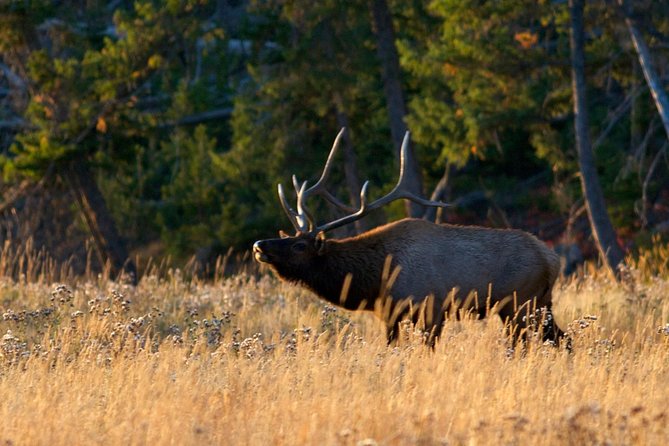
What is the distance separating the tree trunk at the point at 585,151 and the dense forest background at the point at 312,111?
6cm

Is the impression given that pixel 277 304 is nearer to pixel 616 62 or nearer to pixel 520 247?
pixel 520 247

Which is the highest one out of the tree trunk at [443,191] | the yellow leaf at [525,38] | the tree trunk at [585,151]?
the yellow leaf at [525,38]

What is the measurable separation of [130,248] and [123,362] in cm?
1857

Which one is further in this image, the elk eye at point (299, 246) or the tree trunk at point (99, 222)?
the tree trunk at point (99, 222)

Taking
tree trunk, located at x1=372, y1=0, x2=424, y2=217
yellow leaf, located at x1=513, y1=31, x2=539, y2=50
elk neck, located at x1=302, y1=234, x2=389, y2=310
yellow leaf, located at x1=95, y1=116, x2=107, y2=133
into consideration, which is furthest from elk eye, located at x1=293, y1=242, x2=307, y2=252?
tree trunk, located at x1=372, y1=0, x2=424, y2=217

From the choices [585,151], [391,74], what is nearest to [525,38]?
[585,151]

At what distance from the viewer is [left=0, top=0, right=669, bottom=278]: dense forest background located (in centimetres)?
1767

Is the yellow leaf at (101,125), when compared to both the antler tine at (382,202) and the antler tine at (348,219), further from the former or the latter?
the antler tine at (348,219)

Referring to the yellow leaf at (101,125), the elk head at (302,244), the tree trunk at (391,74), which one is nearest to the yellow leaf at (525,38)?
the tree trunk at (391,74)

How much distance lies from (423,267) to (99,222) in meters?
13.1

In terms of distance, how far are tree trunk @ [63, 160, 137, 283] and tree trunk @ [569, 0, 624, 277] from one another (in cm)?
837

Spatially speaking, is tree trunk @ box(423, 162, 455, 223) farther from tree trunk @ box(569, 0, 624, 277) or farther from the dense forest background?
tree trunk @ box(569, 0, 624, 277)

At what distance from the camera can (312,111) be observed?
73.2 ft

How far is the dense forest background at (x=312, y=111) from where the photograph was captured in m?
17.7
